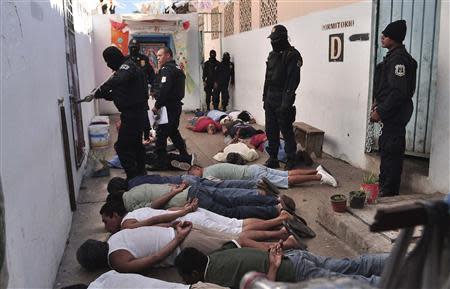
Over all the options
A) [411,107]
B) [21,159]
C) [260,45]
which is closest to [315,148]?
[411,107]

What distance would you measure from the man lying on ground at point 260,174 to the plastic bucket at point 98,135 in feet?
10.6

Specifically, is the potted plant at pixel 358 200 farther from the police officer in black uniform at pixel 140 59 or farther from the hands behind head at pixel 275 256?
the police officer in black uniform at pixel 140 59

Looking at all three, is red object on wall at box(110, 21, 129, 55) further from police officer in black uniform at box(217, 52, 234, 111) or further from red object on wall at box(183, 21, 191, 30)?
police officer in black uniform at box(217, 52, 234, 111)

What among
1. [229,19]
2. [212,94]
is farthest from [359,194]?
[229,19]

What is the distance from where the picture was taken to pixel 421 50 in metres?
4.96

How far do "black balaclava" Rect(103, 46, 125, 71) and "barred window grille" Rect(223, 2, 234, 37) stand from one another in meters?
7.99

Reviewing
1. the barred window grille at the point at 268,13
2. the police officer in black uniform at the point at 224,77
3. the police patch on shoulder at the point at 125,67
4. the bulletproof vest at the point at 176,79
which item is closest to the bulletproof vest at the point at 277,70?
the bulletproof vest at the point at 176,79

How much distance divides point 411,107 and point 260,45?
18.9ft

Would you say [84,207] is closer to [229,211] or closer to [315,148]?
[229,211]

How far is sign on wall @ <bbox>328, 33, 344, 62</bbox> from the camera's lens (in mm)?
6277

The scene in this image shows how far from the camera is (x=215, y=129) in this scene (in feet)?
29.9

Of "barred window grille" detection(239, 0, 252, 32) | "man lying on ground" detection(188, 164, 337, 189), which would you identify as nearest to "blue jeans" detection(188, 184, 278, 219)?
"man lying on ground" detection(188, 164, 337, 189)

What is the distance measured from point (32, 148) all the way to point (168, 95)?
3364mm

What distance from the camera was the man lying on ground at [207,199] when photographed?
3979 millimetres
